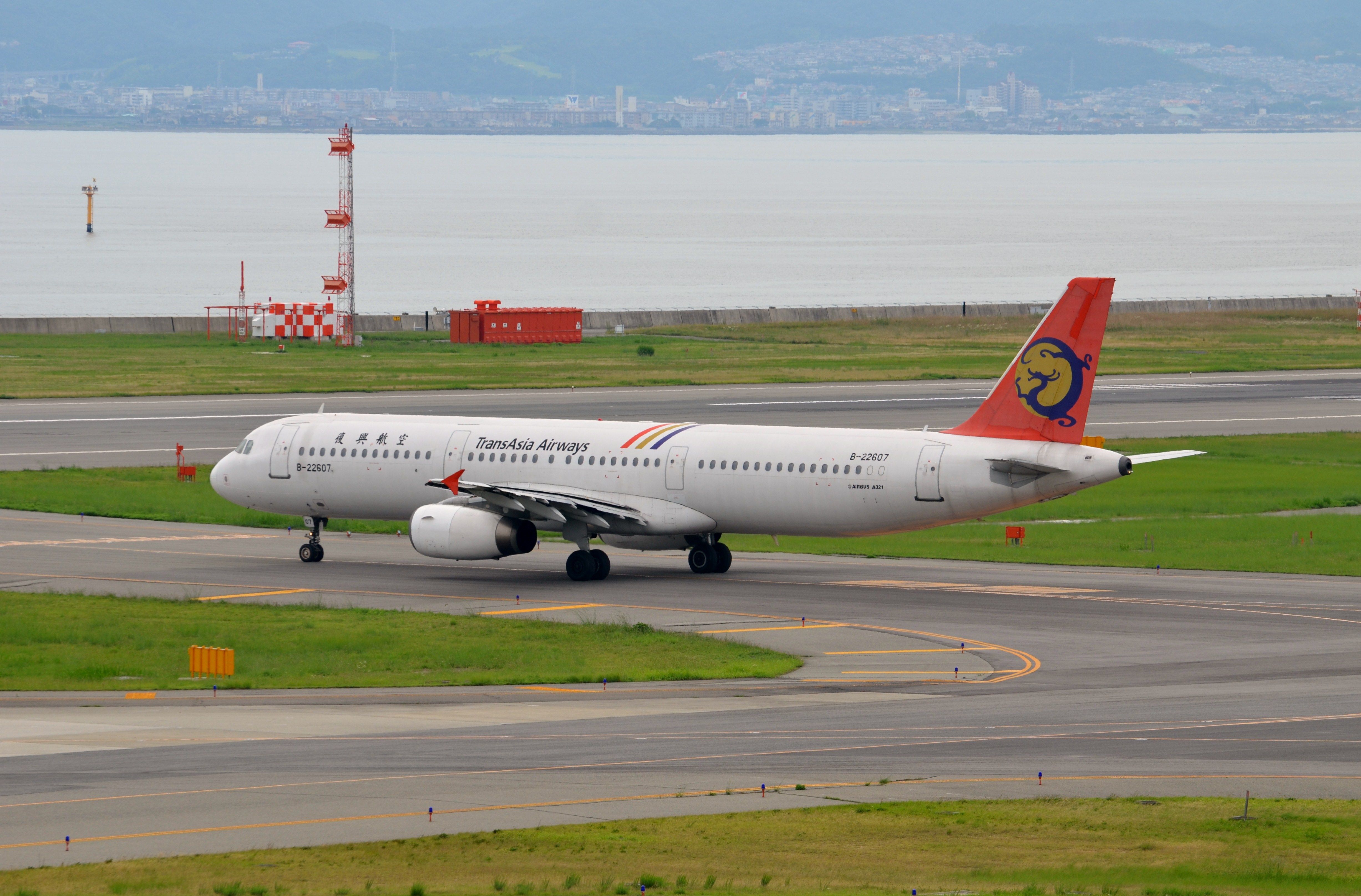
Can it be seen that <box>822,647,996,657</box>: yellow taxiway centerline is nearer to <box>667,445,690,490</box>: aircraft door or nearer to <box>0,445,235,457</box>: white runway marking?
<box>667,445,690,490</box>: aircraft door

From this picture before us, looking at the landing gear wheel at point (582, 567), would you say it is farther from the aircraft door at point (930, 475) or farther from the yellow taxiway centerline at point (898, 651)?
the yellow taxiway centerline at point (898, 651)

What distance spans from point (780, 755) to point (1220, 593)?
21.8 meters

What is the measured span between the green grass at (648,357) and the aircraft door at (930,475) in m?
55.2

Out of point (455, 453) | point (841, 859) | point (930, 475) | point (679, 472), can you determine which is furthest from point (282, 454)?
point (841, 859)

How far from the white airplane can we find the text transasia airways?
0.15 feet

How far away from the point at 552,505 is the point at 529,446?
3.44 metres

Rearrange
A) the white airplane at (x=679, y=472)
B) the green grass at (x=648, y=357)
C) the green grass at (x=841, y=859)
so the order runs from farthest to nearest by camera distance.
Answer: the green grass at (x=648, y=357) → the white airplane at (x=679, y=472) → the green grass at (x=841, y=859)

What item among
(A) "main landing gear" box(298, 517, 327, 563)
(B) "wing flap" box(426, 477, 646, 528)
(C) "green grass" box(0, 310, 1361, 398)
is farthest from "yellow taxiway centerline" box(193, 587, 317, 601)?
(C) "green grass" box(0, 310, 1361, 398)

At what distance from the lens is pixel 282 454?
54812 mm

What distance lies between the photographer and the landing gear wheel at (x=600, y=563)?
161 feet

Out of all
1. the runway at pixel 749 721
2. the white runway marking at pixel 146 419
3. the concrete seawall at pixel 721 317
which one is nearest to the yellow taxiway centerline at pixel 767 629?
the runway at pixel 749 721

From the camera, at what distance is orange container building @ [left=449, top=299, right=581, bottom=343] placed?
12838 centimetres

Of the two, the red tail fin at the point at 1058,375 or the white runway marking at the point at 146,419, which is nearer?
the red tail fin at the point at 1058,375

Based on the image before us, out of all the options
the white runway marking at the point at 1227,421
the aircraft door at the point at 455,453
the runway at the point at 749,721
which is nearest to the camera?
the runway at the point at 749,721
